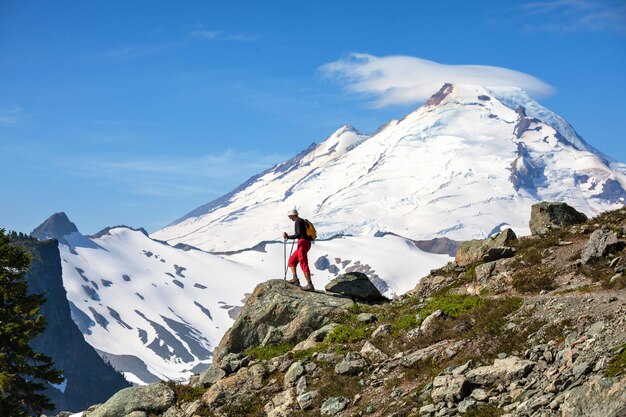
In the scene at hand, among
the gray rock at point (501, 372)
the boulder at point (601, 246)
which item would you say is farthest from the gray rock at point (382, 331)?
the boulder at point (601, 246)

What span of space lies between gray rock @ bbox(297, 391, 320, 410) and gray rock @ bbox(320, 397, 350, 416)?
0.48m

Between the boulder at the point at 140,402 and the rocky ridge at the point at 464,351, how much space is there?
0.07 m

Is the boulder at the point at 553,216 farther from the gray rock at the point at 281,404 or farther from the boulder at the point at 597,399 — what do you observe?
the boulder at the point at 597,399

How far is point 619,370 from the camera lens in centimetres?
1809

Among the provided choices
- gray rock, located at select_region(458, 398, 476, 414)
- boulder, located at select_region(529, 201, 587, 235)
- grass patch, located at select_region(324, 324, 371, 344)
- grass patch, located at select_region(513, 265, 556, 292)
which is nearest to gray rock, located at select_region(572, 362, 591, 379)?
gray rock, located at select_region(458, 398, 476, 414)

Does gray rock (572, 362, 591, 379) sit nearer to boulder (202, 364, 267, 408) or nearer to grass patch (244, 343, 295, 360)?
boulder (202, 364, 267, 408)

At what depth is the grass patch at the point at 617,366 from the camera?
1808 centimetres

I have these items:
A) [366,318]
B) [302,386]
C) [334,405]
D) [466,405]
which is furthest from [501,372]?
[366,318]

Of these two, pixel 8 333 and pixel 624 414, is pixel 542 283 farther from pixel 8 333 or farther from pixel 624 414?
pixel 8 333

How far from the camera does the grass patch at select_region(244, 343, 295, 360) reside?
2884cm

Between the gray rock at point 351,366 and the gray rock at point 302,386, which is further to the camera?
the gray rock at point 351,366

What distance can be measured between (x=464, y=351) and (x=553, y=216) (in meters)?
15.4

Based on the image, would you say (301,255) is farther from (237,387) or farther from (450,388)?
(450,388)

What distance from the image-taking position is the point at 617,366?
18.3 metres
